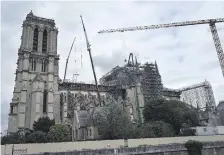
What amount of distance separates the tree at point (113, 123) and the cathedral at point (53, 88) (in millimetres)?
8809

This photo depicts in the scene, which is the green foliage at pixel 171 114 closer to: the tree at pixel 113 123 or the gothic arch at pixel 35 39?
the tree at pixel 113 123

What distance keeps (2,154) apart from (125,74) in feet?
215

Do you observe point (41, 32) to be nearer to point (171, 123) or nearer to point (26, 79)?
point (26, 79)

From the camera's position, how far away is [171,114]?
5800 centimetres

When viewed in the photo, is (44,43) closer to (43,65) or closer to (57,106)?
(43,65)

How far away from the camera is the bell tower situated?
64.1 meters

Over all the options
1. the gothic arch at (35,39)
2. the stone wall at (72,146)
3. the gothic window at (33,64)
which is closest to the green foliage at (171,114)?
the stone wall at (72,146)

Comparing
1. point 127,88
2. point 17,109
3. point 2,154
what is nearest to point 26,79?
point 17,109

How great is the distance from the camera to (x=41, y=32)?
251 ft

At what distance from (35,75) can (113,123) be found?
37993 mm

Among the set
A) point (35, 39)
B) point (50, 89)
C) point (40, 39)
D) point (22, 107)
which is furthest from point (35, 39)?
point (22, 107)

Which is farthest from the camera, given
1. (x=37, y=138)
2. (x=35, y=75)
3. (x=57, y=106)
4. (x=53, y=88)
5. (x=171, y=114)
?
(x=57, y=106)

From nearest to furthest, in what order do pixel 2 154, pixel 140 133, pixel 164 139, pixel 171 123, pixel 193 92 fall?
1. pixel 2 154
2. pixel 164 139
3. pixel 140 133
4. pixel 171 123
5. pixel 193 92

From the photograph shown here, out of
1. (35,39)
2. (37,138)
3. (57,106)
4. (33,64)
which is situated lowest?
(37,138)
